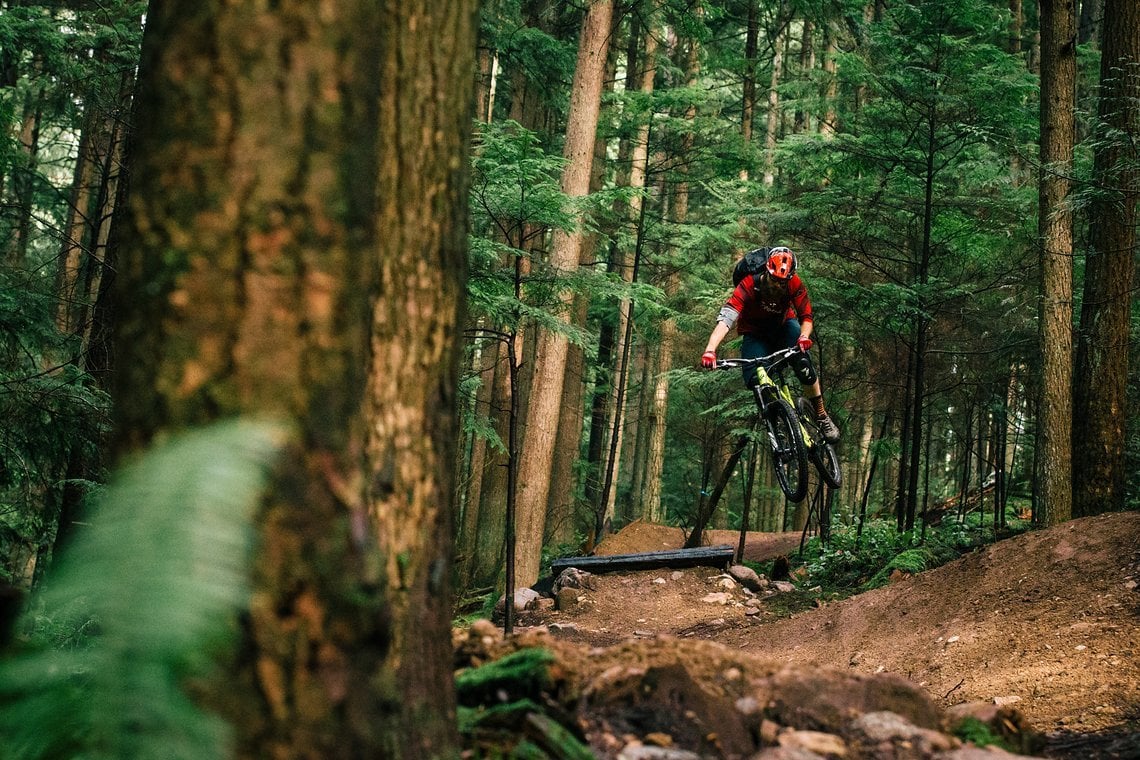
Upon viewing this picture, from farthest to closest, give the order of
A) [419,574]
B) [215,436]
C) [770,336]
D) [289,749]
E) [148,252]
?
[770,336] < [419,574] < [148,252] < [289,749] < [215,436]

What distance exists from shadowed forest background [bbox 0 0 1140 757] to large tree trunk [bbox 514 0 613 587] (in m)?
0.07

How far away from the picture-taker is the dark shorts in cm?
920

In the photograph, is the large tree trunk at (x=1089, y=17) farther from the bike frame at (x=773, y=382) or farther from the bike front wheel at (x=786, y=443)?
the bike front wheel at (x=786, y=443)

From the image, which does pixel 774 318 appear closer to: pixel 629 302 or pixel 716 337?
pixel 716 337

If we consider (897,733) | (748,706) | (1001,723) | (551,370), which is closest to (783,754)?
(748,706)

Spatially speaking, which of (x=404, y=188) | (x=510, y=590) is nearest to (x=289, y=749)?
(x=404, y=188)

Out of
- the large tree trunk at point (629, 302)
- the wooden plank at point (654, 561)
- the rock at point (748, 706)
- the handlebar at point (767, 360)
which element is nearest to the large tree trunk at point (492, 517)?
the large tree trunk at point (629, 302)

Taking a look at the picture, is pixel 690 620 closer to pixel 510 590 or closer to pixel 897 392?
pixel 510 590

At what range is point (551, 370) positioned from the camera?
1324 cm

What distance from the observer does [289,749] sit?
1496 mm

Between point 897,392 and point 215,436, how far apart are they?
15.2 meters

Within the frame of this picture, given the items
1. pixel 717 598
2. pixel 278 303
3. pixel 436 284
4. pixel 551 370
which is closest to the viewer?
pixel 278 303

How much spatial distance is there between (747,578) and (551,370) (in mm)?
4008

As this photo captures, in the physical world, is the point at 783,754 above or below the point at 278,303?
below
